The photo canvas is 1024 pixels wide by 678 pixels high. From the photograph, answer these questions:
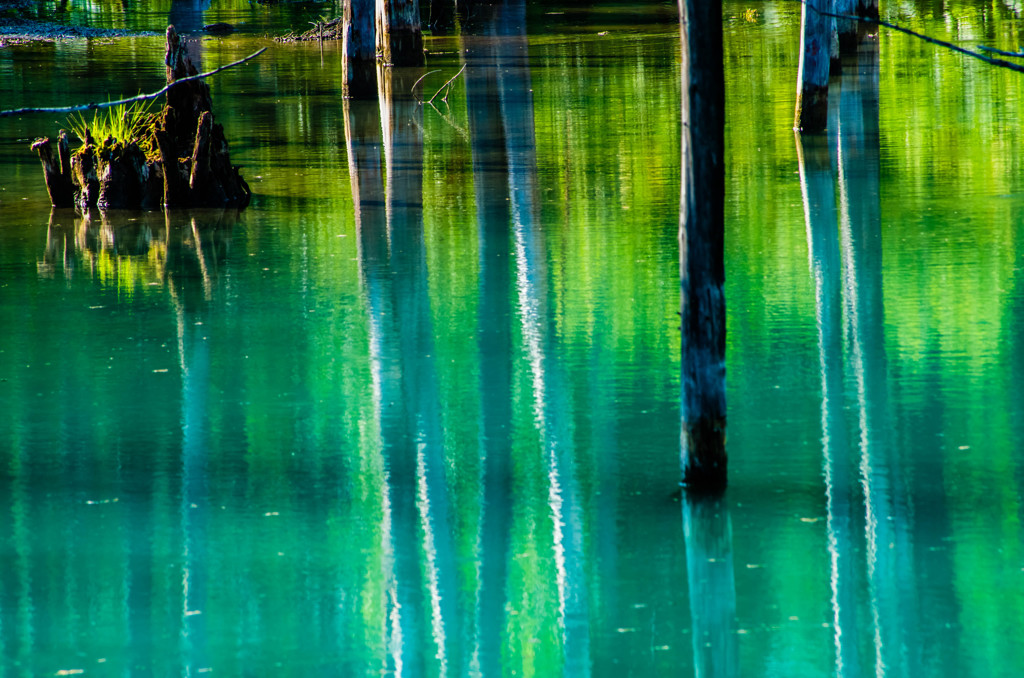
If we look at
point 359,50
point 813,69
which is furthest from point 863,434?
point 359,50

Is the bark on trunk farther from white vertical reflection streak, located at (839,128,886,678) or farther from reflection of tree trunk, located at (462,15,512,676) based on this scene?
white vertical reflection streak, located at (839,128,886,678)

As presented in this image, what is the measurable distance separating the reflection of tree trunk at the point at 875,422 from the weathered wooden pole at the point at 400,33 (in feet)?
44.0

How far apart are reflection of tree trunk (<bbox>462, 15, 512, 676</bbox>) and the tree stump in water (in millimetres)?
2880

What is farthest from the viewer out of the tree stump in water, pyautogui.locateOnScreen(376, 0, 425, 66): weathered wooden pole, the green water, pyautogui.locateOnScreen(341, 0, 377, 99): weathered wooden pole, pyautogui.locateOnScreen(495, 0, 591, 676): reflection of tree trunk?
pyautogui.locateOnScreen(376, 0, 425, 66): weathered wooden pole

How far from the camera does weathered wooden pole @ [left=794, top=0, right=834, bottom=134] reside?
1719cm

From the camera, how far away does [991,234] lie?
1270cm

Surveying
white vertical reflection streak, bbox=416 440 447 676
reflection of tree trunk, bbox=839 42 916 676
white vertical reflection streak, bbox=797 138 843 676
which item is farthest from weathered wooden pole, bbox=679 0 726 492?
white vertical reflection streak, bbox=416 440 447 676

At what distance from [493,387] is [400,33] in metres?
20.4

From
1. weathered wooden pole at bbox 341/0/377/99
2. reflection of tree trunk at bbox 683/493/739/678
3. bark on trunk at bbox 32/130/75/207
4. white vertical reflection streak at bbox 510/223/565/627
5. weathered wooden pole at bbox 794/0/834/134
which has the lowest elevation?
reflection of tree trunk at bbox 683/493/739/678

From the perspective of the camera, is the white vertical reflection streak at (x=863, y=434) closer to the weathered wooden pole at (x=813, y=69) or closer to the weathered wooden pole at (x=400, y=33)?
the weathered wooden pole at (x=813, y=69)

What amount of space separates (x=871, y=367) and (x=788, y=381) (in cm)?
62

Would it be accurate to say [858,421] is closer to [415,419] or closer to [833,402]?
[833,402]

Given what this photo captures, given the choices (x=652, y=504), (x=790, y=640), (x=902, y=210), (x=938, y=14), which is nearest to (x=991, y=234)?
(x=902, y=210)

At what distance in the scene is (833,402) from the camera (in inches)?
342
